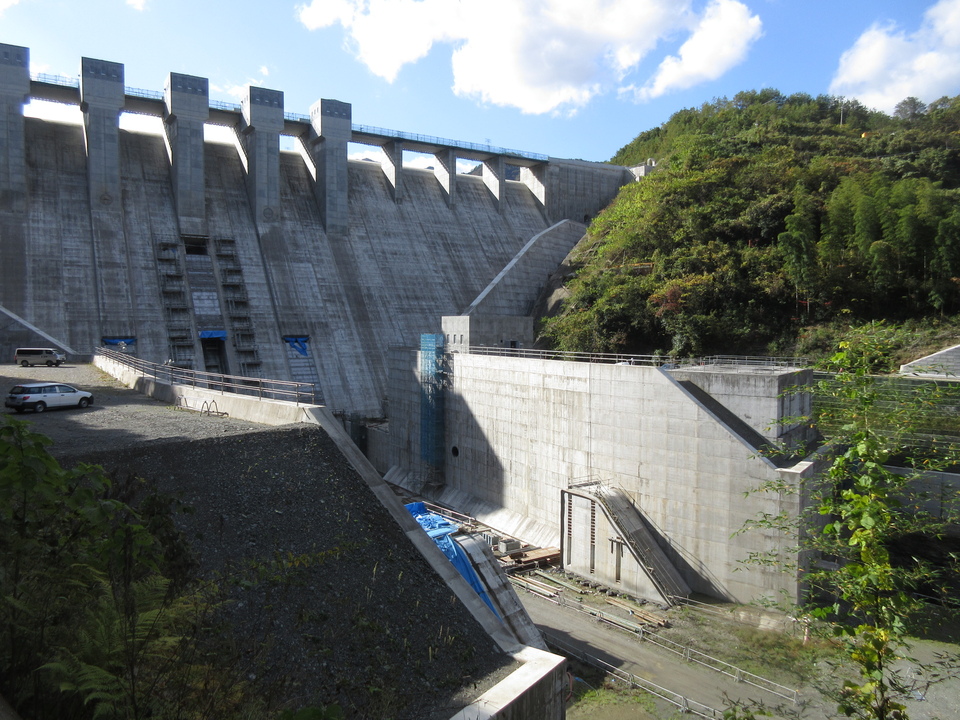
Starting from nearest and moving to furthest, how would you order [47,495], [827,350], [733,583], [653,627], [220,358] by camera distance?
→ [47,495]
[653,627]
[733,583]
[827,350]
[220,358]

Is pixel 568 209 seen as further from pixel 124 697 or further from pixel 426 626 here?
pixel 124 697

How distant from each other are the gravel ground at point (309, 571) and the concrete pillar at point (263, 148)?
2786cm

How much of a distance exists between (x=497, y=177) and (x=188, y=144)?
21.6 m

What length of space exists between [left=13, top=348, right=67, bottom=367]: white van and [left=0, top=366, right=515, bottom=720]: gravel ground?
15.5 meters

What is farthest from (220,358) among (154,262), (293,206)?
(293,206)

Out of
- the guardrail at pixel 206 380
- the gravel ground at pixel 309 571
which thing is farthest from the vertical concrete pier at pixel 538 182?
the gravel ground at pixel 309 571

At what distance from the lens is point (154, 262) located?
3403cm

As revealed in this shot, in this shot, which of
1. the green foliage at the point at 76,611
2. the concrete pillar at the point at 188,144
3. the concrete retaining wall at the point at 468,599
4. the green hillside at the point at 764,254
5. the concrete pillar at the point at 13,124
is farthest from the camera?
the concrete pillar at the point at 188,144

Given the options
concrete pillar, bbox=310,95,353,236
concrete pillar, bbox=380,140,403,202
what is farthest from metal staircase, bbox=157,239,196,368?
concrete pillar, bbox=380,140,403,202

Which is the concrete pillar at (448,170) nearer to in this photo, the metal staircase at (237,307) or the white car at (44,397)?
the metal staircase at (237,307)

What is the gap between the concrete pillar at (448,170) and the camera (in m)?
45.3

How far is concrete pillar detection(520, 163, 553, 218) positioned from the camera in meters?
49.6

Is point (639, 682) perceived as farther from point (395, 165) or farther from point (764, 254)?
point (395, 165)

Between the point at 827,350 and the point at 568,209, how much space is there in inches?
1031
